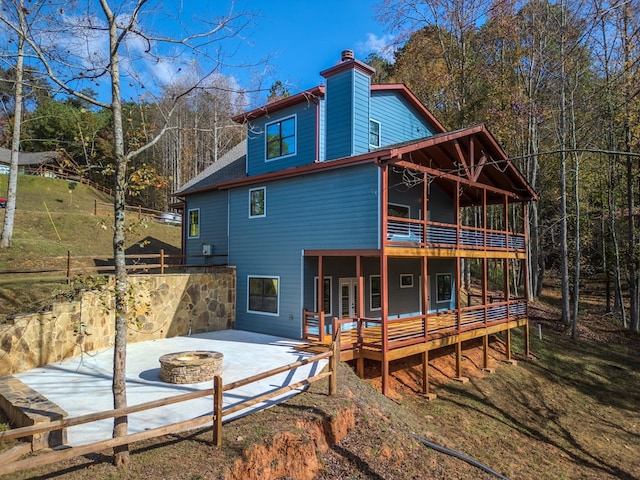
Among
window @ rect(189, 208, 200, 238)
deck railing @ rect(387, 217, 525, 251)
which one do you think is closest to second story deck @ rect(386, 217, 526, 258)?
deck railing @ rect(387, 217, 525, 251)

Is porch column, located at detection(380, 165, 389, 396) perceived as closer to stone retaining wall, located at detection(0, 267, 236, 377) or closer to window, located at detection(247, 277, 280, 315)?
window, located at detection(247, 277, 280, 315)

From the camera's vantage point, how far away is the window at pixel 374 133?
13.8 metres

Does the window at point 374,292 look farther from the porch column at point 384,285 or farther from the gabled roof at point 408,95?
the gabled roof at point 408,95

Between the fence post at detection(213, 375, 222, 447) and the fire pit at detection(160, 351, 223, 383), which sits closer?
the fence post at detection(213, 375, 222, 447)

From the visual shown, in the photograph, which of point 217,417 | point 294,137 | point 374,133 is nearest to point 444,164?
point 374,133

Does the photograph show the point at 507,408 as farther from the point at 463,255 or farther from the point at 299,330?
the point at 299,330

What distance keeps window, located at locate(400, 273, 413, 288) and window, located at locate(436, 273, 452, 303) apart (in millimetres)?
1680

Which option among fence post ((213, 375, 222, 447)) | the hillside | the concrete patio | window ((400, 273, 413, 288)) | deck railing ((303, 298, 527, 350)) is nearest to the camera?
fence post ((213, 375, 222, 447))

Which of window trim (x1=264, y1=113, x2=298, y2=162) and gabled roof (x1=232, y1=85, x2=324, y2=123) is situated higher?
gabled roof (x1=232, y1=85, x2=324, y2=123)

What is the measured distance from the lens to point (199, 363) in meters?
8.21

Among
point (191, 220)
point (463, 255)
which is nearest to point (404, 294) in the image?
point (463, 255)

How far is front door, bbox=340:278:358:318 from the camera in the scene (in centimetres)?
1378

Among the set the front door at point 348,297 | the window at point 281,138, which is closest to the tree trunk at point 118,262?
the window at point 281,138

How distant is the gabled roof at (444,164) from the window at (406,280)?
3.77 metres
